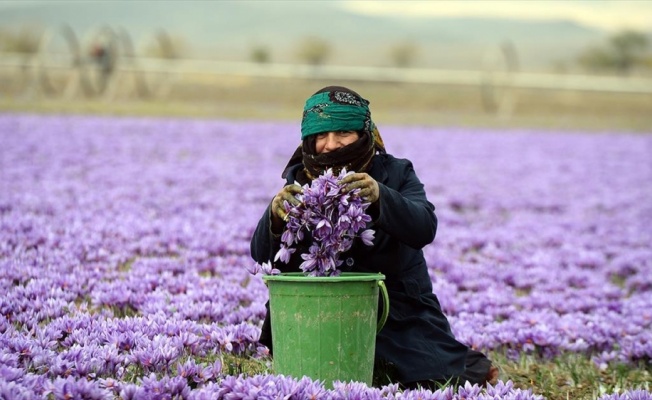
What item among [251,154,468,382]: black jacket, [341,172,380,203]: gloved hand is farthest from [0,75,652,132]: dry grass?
[341,172,380,203]: gloved hand

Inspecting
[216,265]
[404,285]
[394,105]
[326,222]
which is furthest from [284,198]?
[394,105]

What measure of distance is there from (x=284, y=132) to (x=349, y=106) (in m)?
19.7

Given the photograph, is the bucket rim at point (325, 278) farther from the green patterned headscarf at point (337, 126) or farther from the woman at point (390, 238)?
the green patterned headscarf at point (337, 126)

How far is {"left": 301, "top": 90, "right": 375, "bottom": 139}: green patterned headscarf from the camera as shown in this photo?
15.0 feet

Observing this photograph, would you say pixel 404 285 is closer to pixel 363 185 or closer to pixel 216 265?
pixel 363 185

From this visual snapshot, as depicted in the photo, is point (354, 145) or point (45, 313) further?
point (45, 313)

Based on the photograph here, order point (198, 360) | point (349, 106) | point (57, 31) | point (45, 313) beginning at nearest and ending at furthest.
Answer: point (349, 106) < point (198, 360) < point (45, 313) < point (57, 31)

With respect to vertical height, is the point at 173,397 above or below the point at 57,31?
below

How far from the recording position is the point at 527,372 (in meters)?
5.69

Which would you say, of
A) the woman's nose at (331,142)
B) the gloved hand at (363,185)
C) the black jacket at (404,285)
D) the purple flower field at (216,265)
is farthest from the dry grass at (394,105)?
the gloved hand at (363,185)

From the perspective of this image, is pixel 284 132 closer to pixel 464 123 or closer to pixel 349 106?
pixel 464 123

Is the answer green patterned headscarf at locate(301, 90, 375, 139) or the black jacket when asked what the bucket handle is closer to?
the black jacket

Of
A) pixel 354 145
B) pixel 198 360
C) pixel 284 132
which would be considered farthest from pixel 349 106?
pixel 284 132

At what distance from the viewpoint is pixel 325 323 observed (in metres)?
4.30
